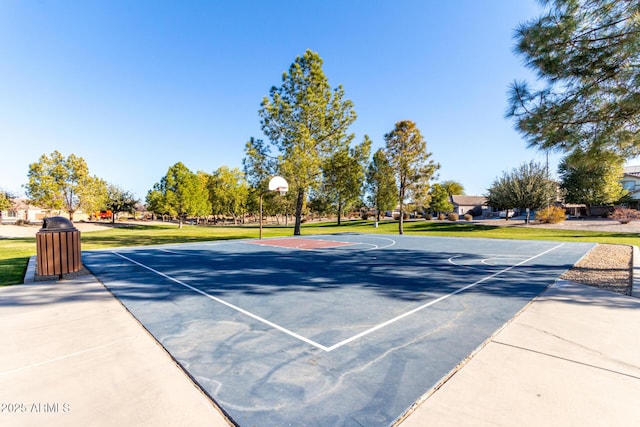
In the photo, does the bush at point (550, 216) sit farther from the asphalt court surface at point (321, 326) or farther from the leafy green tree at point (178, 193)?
the leafy green tree at point (178, 193)

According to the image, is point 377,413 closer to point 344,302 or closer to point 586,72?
point 344,302

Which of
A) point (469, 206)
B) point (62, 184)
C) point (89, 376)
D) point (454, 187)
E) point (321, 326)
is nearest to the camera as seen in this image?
point (89, 376)

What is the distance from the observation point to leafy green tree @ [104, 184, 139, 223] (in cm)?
5128

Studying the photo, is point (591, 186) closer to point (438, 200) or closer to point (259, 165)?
point (438, 200)

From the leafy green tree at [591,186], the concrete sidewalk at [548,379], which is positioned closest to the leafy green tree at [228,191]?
the leafy green tree at [591,186]

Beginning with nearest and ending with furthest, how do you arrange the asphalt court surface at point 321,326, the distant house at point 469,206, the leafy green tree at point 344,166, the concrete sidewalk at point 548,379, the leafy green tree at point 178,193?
the concrete sidewalk at point 548,379
the asphalt court surface at point 321,326
the leafy green tree at point 344,166
the leafy green tree at point 178,193
the distant house at point 469,206

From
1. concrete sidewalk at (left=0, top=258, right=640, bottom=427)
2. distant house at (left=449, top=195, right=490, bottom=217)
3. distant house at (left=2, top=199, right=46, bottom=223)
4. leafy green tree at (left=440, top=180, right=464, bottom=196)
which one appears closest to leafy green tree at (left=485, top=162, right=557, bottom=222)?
concrete sidewalk at (left=0, top=258, right=640, bottom=427)

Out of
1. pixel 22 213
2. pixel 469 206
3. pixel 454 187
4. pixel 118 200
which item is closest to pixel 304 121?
pixel 118 200

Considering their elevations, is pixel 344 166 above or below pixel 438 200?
above

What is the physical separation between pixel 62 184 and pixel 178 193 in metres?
12.5

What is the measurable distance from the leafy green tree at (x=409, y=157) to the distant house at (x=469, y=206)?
148ft

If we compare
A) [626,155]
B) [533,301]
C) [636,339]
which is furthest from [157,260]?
[626,155]

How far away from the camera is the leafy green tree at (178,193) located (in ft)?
129

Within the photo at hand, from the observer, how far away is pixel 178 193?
39688mm
